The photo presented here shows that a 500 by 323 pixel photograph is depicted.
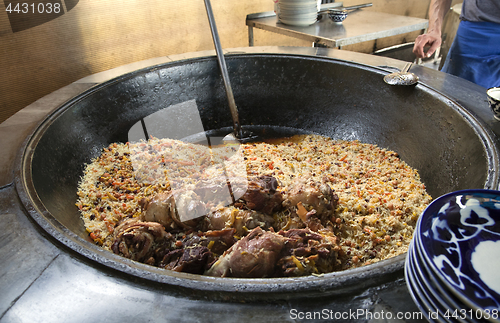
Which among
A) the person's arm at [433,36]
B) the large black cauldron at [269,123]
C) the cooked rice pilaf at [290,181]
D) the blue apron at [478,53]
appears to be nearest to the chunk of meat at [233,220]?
the cooked rice pilaf at [290,181]

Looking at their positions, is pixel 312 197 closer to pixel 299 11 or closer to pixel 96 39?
pixel 299 11

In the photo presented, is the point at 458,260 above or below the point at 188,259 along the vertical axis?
above

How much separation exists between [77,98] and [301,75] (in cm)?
193

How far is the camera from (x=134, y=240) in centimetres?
156

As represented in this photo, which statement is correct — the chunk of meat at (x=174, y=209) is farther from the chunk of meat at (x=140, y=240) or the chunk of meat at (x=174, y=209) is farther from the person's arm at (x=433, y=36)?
the person's arm at (x=433, y=36)

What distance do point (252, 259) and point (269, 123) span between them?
2.16m

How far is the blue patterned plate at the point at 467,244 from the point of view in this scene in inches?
29.3

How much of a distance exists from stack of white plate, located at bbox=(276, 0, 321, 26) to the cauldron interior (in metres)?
1.26

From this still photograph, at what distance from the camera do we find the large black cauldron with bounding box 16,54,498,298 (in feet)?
3.68

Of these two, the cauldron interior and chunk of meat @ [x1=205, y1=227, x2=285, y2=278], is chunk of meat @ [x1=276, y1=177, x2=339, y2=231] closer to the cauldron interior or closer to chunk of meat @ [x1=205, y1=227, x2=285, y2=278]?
chunk of meat @ [x1=205, y1=227, x2=285, y2=278]

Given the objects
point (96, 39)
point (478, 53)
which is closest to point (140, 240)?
point (96, 39)

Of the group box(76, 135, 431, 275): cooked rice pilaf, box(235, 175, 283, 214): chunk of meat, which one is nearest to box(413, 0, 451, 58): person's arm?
box(76, 135, 431, 275): cooked rice pilaf

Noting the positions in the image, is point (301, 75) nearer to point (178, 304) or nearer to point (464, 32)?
point (464, 32)

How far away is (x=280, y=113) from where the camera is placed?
3275mm
